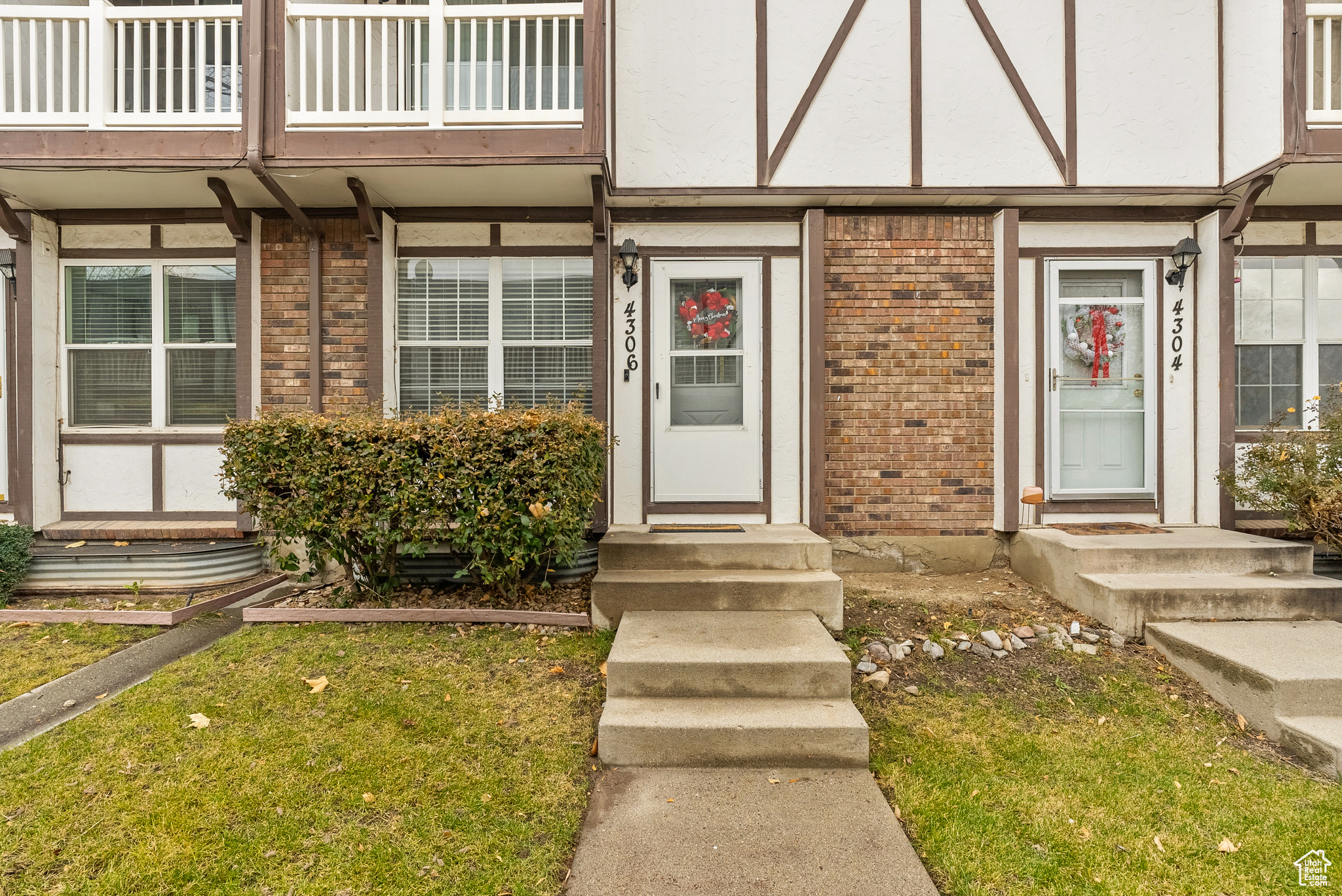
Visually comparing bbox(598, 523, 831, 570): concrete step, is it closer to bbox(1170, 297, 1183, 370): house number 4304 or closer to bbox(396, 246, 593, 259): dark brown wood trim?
bbox(396, 246, 593, 259): dark brown wood trim

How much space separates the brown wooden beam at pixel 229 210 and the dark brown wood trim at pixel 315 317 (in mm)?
507

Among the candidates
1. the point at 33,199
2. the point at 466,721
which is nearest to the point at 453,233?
the point at 33,199

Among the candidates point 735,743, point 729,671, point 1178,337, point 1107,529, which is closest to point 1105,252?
point 1178,337

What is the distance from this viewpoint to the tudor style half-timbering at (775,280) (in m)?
5.11

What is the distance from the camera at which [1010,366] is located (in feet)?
16.9

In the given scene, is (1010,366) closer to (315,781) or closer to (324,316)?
(315,781)

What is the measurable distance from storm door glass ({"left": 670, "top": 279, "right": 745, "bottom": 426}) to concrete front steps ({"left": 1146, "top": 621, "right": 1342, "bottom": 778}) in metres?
3.36

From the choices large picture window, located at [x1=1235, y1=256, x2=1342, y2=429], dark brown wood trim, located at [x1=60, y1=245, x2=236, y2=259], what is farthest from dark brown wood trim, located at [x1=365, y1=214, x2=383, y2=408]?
large picture window, located at [x1=1235, y1=256, x2=1342, y2=429]

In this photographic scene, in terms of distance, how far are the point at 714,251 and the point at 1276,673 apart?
4530 millimetres

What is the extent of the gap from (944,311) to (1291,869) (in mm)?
4084

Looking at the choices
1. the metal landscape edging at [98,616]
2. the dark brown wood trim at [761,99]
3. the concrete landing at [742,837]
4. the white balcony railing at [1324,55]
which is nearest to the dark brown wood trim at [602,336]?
the dark brown wood trim at [761,99]

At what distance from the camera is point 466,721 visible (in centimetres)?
297

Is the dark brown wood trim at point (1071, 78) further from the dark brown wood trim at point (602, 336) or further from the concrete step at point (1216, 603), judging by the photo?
the dark brown wood trim at point (602, 336)

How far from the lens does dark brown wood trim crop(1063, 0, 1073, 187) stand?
511 centimetres
